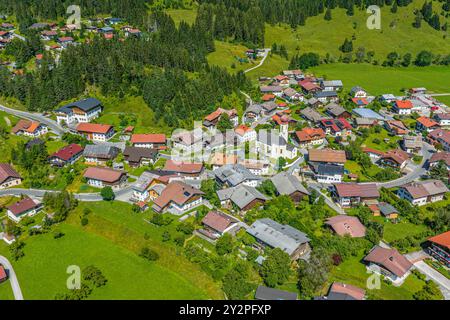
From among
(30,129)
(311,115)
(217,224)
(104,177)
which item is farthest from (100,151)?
(311,115)

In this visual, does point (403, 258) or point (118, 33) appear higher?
point (118, 33)

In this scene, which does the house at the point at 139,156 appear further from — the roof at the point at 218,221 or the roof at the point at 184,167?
the roof at the point at 218,221

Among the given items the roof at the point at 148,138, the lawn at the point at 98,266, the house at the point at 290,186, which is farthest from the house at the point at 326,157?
the lawn at the point at 98,266

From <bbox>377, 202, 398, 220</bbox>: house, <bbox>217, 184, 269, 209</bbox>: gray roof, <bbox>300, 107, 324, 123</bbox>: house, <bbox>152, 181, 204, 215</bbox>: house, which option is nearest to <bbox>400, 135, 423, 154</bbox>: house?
<bbox>300, 107, 324, 123</bbox>: house

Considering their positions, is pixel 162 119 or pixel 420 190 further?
pixel 162 119

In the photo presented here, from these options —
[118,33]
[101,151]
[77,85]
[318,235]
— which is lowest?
[318,235]

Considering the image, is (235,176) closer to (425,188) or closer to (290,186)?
(290,186)
